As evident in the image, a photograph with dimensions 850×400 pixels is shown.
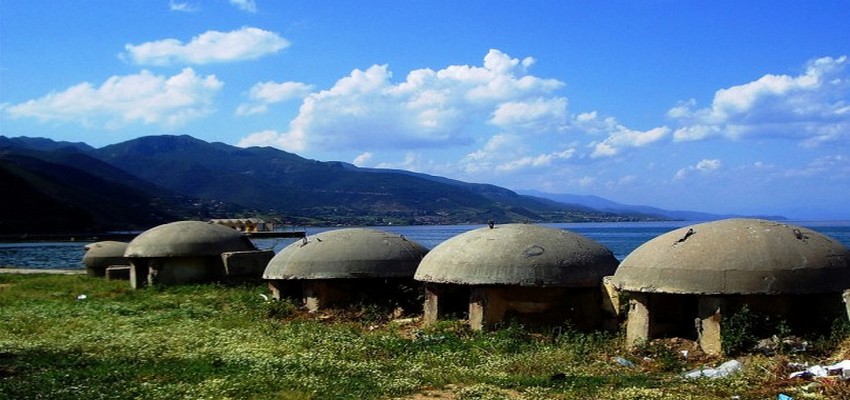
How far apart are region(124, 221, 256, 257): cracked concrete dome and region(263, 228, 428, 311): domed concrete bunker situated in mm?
5984

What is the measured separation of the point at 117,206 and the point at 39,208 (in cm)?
3662

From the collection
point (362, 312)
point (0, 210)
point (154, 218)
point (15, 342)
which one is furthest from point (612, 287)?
point (154, 218)

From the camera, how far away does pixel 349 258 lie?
18.1 meters

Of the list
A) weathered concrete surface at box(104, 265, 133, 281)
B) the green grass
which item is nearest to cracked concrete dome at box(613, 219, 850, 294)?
the green grass

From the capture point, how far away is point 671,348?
12.4m

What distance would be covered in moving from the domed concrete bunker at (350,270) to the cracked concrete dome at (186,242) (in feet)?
19.6

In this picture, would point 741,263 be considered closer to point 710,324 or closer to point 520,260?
point 710,324

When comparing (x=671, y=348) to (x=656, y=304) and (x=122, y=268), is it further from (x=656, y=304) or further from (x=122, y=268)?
(x=122, y=268)

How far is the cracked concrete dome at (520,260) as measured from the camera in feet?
47.5

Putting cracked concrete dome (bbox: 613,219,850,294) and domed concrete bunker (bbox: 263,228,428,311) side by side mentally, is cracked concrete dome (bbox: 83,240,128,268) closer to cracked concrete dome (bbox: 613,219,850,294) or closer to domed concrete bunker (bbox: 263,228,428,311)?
domed concrete bunker (bbox: 263,228,428,311)

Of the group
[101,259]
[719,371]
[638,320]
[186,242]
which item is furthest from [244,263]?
[719,371]

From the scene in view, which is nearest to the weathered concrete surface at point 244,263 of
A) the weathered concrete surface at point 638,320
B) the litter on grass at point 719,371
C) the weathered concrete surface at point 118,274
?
the weathered concrete surface at point 118,274

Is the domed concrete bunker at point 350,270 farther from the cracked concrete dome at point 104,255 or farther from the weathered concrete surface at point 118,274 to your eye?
the cracked concrete dome at point 104,255

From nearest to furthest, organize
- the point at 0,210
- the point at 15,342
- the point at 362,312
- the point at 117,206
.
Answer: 1. the point at 15,342
2. the point at 362,312
3. the point at 0,210
4. the point at 117,206
